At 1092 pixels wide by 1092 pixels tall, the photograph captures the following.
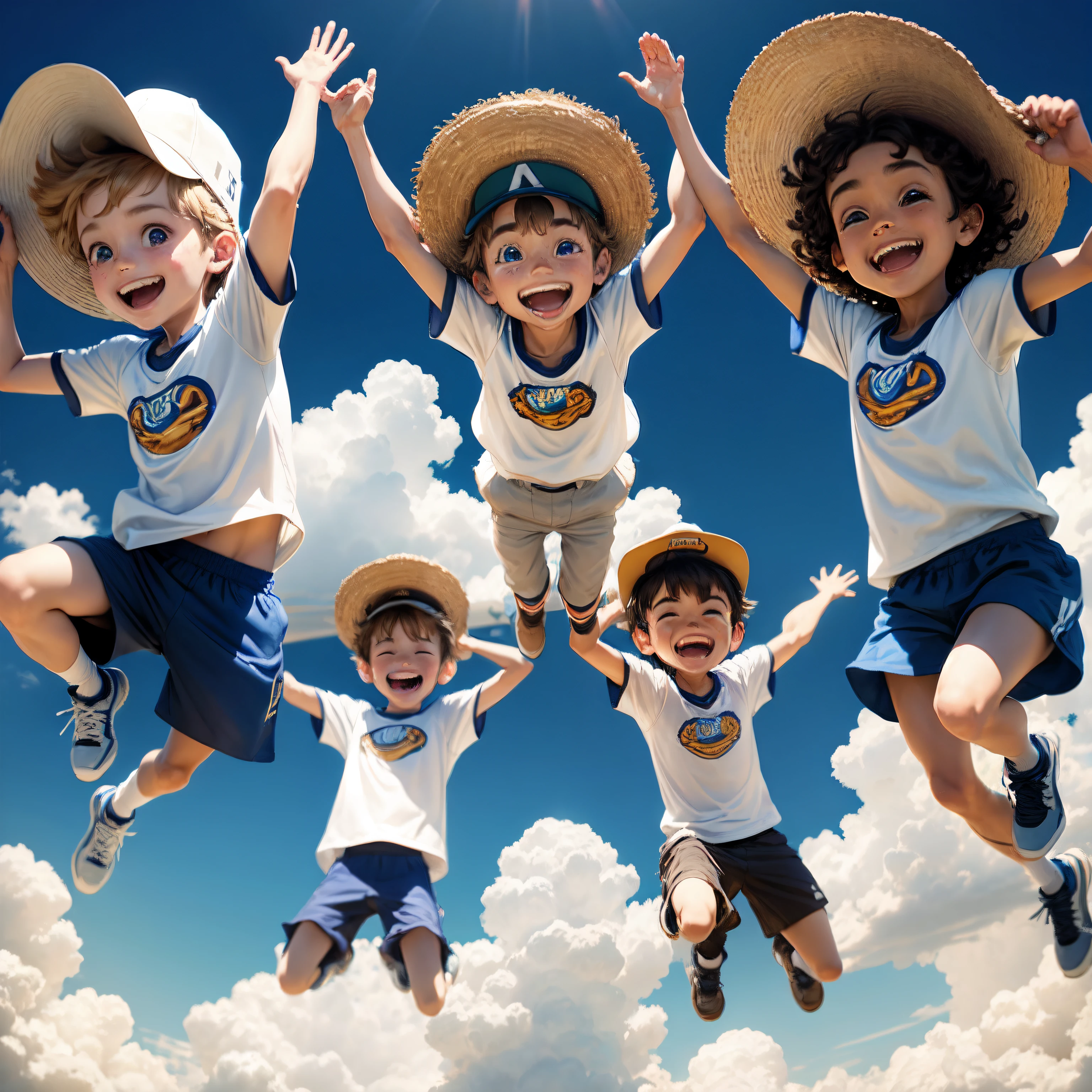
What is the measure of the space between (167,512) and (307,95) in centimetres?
184

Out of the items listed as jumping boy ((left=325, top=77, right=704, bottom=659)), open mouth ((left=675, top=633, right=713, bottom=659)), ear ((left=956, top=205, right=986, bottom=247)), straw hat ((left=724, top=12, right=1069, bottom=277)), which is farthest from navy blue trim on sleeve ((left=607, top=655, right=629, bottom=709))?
ear ((left=956, top=205, right=986, bottom=247))

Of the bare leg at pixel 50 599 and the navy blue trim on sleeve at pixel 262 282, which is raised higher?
the navy blue trim on sleeve at pixel 262 282

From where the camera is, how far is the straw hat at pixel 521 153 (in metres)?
4.14

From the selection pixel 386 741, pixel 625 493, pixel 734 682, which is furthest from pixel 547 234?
pixel 386 741

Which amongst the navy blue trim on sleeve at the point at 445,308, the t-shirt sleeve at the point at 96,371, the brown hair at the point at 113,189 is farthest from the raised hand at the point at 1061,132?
the t-shirt sleeve at the point at 96,371

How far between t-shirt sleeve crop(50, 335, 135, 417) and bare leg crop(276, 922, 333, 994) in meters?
3.22

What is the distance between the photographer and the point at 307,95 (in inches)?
152

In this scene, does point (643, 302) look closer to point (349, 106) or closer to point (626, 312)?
point (626, 312)

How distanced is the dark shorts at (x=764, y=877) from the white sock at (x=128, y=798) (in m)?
2.74

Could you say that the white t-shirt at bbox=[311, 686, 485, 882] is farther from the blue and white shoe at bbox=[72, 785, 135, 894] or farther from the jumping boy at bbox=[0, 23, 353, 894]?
the jumping boy at bbox=[0, 23, 353, 894]

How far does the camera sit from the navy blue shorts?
10.9 ft

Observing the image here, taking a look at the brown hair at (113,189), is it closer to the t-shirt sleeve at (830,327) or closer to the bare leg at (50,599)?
the bare leg at (50,599)

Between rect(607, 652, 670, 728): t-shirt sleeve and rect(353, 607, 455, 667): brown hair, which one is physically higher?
rect(353, 607, 455, 667): brown hair

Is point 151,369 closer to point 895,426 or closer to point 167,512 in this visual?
point 167,512
